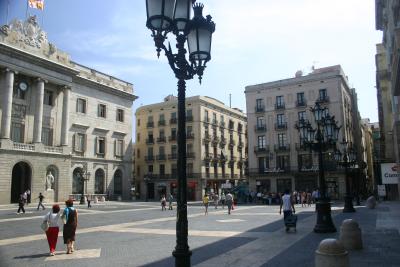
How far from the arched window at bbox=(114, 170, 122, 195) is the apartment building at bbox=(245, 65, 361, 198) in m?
19.2

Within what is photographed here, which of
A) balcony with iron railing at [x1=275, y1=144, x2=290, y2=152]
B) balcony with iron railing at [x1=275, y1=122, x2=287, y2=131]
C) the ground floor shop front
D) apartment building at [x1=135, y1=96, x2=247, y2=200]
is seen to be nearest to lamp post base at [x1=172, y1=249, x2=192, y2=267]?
the ground floor shop front

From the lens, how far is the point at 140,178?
6669 centimetres

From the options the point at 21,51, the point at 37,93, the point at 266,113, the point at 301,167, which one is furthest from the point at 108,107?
the point at 301,167

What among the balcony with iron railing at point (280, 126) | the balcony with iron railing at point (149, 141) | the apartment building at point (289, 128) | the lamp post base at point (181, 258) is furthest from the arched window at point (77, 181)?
the lamp post base at point (181, 258)

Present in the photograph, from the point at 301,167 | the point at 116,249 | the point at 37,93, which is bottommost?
the point at 116,249

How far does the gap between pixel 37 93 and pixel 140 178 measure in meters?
29.0

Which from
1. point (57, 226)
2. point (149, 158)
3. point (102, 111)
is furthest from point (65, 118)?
point (57, 226)

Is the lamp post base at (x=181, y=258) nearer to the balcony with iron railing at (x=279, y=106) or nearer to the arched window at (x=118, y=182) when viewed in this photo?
the arched window at (x=118, y=182)

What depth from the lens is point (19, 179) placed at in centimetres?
4141

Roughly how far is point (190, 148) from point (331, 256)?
56277 millimetres

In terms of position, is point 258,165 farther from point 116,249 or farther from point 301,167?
point 116,249

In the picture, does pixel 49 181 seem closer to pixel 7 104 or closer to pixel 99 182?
pixel 99 182

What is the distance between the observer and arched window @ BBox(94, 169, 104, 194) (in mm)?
49156

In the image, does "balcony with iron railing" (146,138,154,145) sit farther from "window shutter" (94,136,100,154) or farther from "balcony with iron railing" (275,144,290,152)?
"balcony with iron railing" (275,144,290,152)
